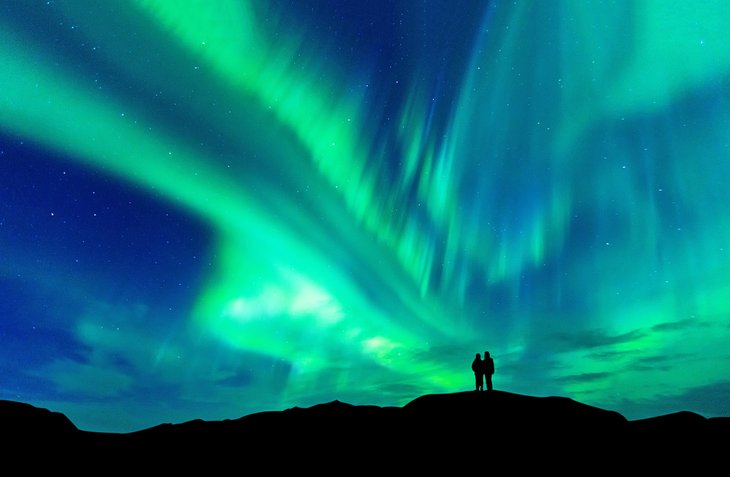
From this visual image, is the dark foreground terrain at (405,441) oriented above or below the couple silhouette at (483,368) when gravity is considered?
below

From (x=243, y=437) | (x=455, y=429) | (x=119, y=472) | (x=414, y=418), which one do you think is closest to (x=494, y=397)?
(x=455, y=429)

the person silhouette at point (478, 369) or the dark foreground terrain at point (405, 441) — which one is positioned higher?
the person silhouette at point (478, 369)

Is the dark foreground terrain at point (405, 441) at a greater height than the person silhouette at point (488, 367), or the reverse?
the person silhouette at point (488, 367)

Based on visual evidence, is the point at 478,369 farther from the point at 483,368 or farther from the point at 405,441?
the point at 405,441

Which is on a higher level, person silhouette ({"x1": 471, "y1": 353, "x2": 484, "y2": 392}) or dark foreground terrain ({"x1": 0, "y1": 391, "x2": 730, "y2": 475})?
person silhouette ({"x1": 471, "y1": 353, "x2": 484, "y2": 392})

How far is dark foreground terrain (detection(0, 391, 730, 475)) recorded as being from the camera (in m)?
27.1

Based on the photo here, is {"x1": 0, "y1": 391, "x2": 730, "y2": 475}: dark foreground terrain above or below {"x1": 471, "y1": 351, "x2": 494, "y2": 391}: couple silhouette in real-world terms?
below

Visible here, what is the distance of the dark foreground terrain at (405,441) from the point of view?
27.1 m

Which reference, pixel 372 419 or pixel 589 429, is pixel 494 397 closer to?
pixel 589 429

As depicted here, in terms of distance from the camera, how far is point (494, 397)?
28891mm

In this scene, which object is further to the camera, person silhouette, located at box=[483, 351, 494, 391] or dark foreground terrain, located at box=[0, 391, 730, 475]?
dark foreground terrain, located at box=[0, 391, 730, 475]

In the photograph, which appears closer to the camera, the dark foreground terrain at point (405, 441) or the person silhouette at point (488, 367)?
the person silhouette at point (488, 367)

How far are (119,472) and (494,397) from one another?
2505 centimetres

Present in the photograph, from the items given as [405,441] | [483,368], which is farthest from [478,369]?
[405,441]
